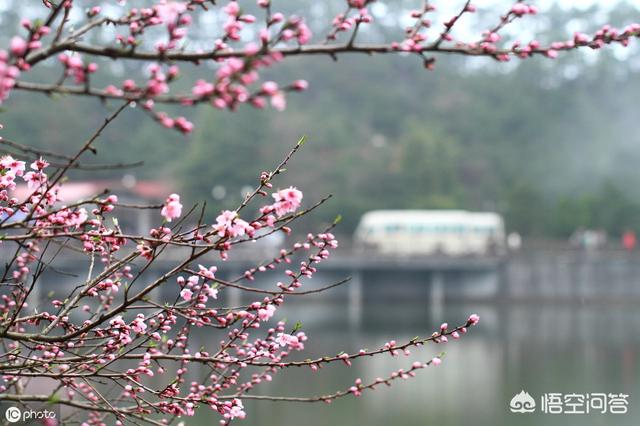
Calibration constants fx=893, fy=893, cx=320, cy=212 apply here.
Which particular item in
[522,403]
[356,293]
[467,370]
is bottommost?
[522,403]

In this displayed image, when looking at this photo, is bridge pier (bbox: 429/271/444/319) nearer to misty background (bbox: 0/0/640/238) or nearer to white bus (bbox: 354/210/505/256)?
white bus (bbox: 354/210/505/256)

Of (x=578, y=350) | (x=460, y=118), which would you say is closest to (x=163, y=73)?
(x=578, y=350)

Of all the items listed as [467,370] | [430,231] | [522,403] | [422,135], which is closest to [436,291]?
[430,231]

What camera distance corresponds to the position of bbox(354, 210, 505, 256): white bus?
52.1 m

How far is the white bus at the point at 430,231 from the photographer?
171 feet

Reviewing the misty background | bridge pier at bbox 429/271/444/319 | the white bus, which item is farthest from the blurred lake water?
the misty background

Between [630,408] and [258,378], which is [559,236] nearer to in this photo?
[630,408]

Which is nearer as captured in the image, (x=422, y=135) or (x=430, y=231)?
(x=430, y=231)

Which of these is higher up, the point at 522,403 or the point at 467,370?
the point at 467,370

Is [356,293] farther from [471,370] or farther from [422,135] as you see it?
[471,370]

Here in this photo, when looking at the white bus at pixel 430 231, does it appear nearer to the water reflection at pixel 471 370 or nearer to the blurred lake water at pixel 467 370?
the blurred lake water at pixel 467 370

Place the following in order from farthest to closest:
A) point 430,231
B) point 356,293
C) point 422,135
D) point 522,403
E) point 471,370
Answer: point 422,135, point 430,231, point 356,293, point 471,370, point 522,403

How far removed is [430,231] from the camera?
5247 cm

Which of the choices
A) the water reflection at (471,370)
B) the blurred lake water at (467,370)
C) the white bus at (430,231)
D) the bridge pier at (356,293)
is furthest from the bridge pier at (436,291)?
the water reflection at (471,370)
